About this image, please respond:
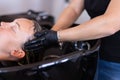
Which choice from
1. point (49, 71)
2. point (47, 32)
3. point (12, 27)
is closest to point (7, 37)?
point (12, 27)

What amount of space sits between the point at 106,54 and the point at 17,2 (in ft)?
4.91

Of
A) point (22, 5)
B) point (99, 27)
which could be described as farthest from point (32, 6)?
point (99, 27)

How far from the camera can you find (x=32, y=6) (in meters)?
2.45

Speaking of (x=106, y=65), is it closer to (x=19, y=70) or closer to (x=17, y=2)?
(x=19, y=70)

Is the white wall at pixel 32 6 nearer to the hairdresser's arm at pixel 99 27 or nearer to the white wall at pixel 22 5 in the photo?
the white wall at pixel 22 5

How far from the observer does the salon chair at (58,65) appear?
0.73 m

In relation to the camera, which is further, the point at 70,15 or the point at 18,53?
the point at 70,15

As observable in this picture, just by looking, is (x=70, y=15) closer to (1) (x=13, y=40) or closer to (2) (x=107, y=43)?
(2) (x=107, y=43)

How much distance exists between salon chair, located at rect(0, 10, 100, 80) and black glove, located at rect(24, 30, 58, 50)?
6cm

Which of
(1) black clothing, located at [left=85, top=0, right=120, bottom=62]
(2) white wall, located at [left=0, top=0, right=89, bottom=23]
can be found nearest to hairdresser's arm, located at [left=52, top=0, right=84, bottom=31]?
(1) black clothing, located at [left=85, top=0, right=120, bottom=62]

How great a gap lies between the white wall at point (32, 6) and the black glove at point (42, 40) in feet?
4.73

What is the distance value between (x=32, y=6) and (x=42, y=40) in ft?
5.26

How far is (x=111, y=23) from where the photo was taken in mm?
868

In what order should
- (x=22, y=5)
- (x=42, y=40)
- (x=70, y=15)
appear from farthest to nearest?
(x=22, y=5)
(x=70, y=15)
(x=42, y=40)
